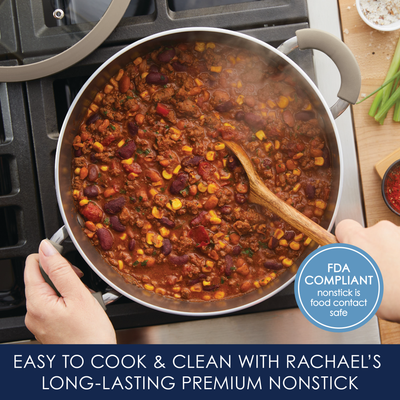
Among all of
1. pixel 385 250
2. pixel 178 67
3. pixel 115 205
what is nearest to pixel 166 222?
pixel 115 205

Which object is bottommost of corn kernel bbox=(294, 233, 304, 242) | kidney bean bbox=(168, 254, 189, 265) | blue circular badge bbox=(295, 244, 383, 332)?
blue circular badge bbox=(295, 244, 383, 332)

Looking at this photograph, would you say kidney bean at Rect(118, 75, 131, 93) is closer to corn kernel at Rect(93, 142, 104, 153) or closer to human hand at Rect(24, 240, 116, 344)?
corn kernel at Rect(93, 142, 104, 153)

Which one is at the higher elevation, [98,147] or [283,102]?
[283,102]

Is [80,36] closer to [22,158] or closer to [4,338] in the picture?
[22,158]

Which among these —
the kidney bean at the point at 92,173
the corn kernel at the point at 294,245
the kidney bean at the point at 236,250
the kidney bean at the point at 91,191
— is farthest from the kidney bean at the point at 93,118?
the corn kernel at the point at 294,245

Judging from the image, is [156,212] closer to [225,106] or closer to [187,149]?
[187,149]

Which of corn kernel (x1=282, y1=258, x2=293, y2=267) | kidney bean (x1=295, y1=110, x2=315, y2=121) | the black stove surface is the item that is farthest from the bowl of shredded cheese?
corn kernel (x1=282, y1=258, x2=293, y2=267)
